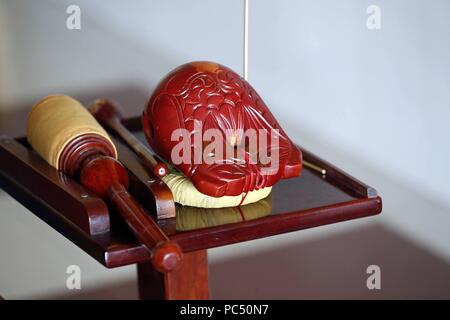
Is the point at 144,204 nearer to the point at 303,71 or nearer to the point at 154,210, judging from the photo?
the point at 154,210

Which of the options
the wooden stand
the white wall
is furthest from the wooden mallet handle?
the white wall

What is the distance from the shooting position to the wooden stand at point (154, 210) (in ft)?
3.29

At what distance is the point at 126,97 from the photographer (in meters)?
1.65

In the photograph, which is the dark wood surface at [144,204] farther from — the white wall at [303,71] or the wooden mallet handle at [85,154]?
the white wall at [303,71]

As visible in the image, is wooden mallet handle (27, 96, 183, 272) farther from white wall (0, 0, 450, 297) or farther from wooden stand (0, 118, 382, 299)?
white wall (0, 0, 450, 297)

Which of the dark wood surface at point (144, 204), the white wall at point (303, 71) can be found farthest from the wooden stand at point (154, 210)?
the white wall at point (303, 71)

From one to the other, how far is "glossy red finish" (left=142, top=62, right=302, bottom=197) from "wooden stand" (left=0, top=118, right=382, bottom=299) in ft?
0.14

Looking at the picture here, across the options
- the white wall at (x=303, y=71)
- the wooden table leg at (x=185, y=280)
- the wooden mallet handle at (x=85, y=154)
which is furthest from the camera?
the white wall at (x=303, y=71)

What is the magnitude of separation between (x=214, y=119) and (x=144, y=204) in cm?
13

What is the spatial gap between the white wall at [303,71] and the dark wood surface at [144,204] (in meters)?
0.36

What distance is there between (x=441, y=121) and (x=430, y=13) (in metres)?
0.21

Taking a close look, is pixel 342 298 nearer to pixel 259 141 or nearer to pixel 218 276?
pixel 218 276

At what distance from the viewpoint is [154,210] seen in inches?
41.0

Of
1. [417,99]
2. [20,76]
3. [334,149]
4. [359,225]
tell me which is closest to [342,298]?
[359,225]
